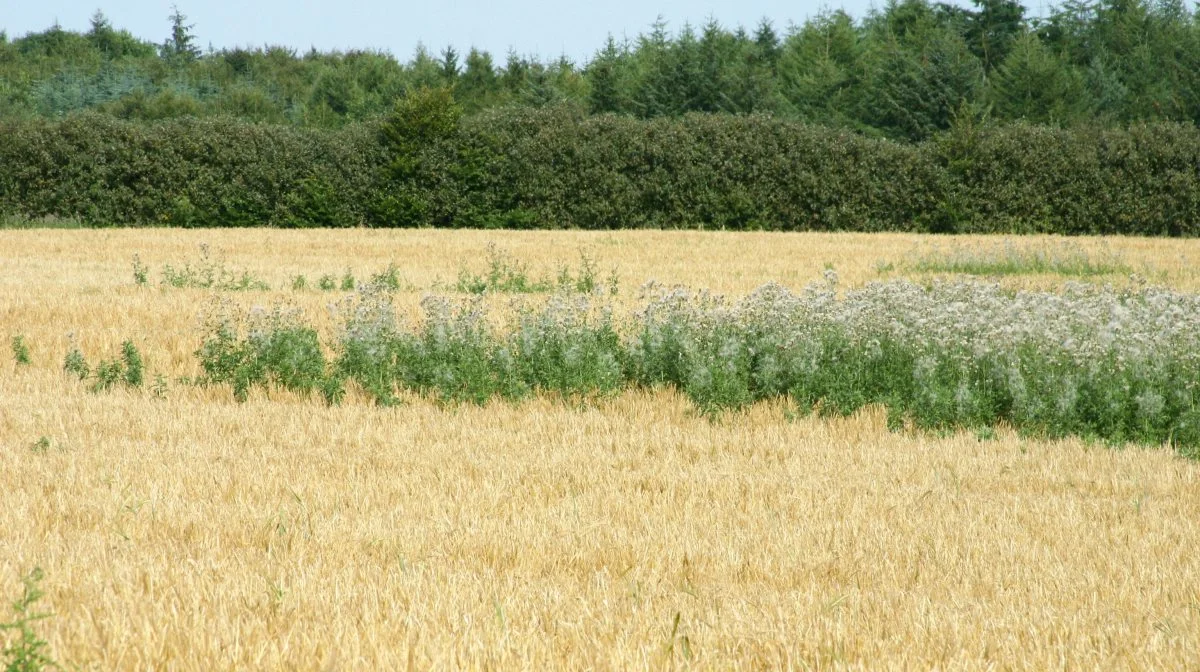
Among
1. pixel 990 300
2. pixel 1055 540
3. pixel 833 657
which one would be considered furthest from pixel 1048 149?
pixel 833 657

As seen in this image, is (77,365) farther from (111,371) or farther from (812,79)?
(812,79)

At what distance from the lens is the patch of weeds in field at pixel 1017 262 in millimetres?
21141

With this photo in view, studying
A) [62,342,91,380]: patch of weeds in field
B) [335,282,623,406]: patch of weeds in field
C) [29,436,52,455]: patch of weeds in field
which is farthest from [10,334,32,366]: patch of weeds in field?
[29,436,52,455]: patch of weeds in field

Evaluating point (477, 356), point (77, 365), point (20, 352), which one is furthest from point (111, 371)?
point (477, 356)

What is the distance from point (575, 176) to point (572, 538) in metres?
29.9

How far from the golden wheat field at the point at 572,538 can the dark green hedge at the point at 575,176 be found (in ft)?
82.6

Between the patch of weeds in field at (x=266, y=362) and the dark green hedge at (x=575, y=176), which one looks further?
the dark green hedge at (x=575, y=176)

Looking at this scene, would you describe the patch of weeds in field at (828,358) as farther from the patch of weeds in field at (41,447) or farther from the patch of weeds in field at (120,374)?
the patch of weeds in field at (41,447)

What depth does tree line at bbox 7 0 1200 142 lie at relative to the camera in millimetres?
48875

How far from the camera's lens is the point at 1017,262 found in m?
21.5

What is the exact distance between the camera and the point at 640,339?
995 centimetres

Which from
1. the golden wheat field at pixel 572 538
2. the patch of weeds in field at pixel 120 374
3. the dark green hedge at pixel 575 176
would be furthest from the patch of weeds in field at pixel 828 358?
the dark green hedge at pixel 575 176

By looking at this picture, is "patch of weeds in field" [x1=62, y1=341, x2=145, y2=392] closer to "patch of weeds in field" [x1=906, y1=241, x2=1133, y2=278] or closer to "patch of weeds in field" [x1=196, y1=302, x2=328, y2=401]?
"patch of weeds in field" [x1=196, y1=302, x2=328, y2=401]

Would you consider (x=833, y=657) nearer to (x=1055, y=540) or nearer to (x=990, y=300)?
(x=1055, y=540)
